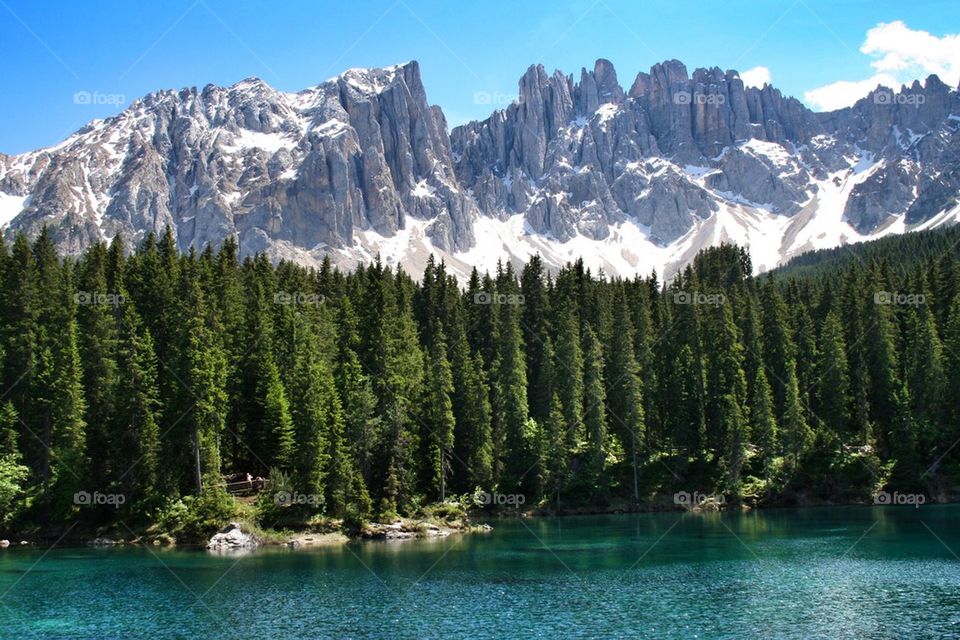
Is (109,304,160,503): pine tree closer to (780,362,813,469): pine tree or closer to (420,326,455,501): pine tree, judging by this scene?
(420,326,455,501): pine tree

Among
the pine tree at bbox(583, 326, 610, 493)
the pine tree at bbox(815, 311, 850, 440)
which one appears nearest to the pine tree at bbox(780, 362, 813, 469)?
the pine tree at bbox(815, 311, 850, 440)

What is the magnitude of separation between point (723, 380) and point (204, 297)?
160ft

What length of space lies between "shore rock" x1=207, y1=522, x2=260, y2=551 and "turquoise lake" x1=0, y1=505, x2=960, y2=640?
2822 mm

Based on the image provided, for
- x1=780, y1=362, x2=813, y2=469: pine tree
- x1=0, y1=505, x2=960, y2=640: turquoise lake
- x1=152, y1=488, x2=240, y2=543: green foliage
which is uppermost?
x1=780, y1=362, x2=813, y2=469: pine tree

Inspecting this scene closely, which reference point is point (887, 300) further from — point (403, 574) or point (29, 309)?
point (29, 309)

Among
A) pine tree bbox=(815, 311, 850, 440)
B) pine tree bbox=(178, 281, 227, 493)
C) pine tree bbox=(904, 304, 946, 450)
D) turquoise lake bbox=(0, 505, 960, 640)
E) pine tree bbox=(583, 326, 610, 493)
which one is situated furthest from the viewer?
pine tree bbox=(815, 311, 850, 440)

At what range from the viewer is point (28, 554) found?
2263 inches

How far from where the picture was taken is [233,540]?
6112 cm

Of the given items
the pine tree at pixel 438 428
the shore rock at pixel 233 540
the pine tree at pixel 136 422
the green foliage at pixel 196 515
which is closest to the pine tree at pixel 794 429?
the pine tree at pixel 438 428

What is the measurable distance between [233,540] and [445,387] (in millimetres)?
22266

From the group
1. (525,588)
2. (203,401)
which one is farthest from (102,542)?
(525,588)

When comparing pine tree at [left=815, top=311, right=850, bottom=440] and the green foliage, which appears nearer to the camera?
the green foliage

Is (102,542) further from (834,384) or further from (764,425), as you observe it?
(834,384)

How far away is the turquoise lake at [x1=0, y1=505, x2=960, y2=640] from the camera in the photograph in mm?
36625
